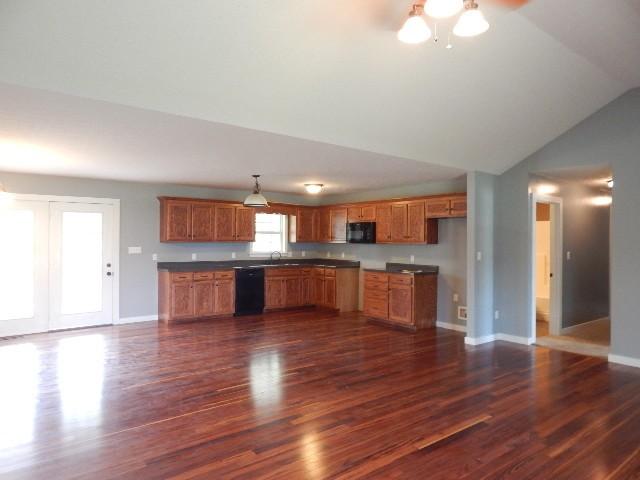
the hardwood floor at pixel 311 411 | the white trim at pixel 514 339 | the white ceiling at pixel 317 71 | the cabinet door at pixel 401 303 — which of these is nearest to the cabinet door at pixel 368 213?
the cabinet door at pixel 401 303

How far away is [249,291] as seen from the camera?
757 cm

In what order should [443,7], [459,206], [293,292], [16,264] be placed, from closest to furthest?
1. [443,7]
2. [16,264]
3. [459,206]
4. [293,292]

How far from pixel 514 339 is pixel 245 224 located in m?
4.95

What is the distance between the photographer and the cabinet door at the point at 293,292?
26.7ft

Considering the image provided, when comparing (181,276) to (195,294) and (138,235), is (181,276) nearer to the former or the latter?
(195,294)

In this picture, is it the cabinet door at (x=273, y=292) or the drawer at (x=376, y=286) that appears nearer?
the drawer at (x=376, y=286)

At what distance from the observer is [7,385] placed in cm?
388

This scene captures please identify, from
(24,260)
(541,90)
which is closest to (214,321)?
(24,260)

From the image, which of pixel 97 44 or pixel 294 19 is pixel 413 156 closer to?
pixel 294 19

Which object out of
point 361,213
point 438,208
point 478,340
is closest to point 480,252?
point 438,208

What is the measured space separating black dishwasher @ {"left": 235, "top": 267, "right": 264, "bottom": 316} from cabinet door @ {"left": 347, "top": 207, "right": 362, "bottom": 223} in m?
2.00

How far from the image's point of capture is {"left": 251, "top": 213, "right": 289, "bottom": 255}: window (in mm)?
8573

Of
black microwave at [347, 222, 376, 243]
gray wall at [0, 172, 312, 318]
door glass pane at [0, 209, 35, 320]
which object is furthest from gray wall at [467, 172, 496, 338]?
door glass pane at [0, 209, 35, 320]

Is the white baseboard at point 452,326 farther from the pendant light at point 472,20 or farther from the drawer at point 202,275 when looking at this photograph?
the pendant light at point 472,20
